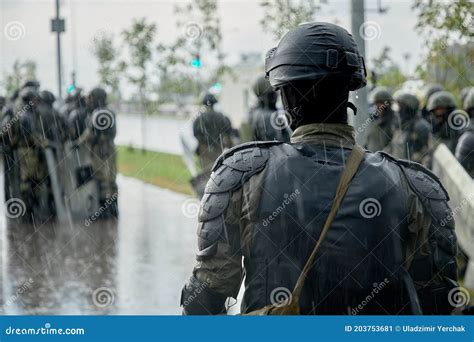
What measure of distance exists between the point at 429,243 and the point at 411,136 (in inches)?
343

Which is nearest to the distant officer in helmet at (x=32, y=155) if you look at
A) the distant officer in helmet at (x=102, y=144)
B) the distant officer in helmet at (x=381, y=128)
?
the distant officer in helmet at (x=102, y=144)

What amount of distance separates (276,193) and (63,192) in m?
11.5

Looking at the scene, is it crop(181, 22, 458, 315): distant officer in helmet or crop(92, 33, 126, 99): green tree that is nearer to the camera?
crop(181, 22, 458, 315): distant officer in helmet

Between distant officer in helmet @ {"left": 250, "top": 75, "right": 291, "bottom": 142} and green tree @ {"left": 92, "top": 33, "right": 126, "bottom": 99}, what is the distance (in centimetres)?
1640

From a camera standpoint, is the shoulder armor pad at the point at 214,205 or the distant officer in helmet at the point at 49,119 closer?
the shoulder armor pad at the point at 214,205

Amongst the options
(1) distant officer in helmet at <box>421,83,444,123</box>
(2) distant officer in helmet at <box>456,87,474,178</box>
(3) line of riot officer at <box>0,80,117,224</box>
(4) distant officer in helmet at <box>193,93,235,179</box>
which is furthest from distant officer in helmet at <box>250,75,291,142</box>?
(3) line of riot officer at <box>0,80,117,224</box>

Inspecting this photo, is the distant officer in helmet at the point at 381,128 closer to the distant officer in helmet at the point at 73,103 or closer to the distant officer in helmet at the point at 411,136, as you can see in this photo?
the distant officer in helmet at the point at 411,136

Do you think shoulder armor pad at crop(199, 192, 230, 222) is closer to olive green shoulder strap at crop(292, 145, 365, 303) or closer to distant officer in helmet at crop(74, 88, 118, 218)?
olive green shoulder strap at crop(292, 145, 365, 303)

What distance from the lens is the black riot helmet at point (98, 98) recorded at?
14164 mm

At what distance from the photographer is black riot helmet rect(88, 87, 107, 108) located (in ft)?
46.5

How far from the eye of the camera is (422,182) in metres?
2.70

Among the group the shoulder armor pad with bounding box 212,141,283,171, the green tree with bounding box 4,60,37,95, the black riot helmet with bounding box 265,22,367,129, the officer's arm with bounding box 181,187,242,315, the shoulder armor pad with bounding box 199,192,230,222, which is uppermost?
the black riot helmet with bounding box 265,22,367,129

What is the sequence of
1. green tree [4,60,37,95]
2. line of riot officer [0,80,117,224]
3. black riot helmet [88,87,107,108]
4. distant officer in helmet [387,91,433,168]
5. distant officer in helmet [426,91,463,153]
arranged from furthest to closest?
Answer: green tree [4,60,37,95]
black riot helmet [88,87,107,108]
line of riot officer [0,80,117,224]
distant officer in helmet [387,91,433,168]
distant officer in helmet [426,91,463,153]
